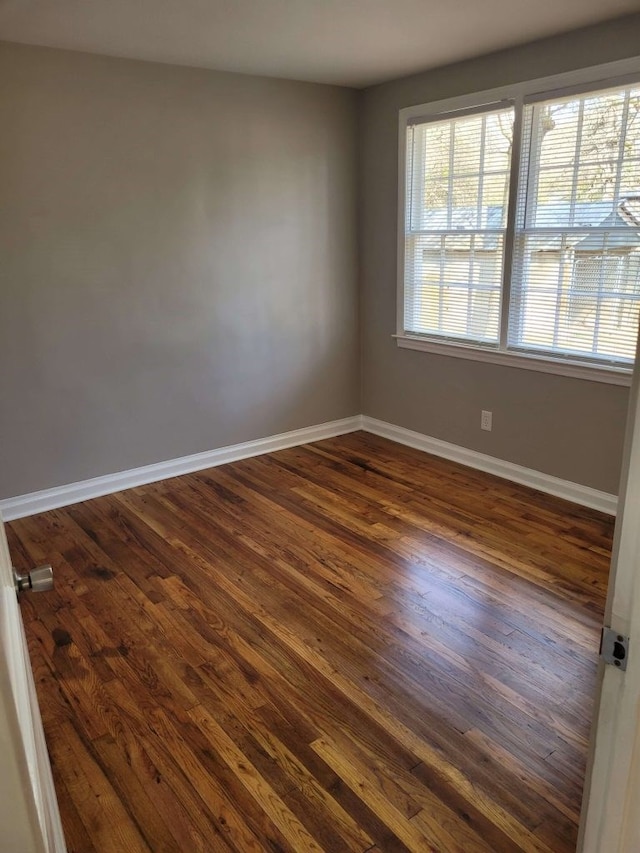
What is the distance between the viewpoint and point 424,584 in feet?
9.38

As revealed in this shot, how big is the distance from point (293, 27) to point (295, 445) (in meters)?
2.61

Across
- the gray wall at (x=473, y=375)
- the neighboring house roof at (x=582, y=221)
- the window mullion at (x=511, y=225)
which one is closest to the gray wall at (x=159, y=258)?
the gray wall at (x=473, y=375)

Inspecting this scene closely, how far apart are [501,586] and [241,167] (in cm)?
287

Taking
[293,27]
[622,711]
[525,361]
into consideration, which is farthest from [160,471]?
[622,711]

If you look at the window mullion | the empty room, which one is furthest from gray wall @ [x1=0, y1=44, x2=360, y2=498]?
the window mullion

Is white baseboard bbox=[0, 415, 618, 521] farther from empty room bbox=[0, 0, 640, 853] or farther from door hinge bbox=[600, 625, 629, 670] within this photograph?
door hinge bbox=[600, 625, 629, 670]

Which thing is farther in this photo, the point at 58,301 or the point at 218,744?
the point at 58,301

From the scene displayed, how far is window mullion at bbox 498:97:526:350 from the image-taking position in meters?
3.51

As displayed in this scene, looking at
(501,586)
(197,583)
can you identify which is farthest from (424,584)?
(197,583)

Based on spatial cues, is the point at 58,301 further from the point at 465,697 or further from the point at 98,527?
the point at 465,697

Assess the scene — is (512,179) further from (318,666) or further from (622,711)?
(622,711)

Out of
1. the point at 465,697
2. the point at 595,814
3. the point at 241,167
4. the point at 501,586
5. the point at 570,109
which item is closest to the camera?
the point at 595,814

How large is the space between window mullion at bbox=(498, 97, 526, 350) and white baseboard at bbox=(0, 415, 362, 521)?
4.95 ft

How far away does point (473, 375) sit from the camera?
A: 162 inches
